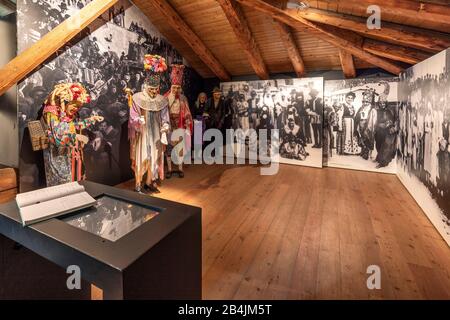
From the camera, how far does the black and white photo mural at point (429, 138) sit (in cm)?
240

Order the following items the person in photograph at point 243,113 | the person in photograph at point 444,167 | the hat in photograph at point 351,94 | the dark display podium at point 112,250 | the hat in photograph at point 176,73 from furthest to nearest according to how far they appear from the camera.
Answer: the person in photograph at point 243,113 < the hat in photograph at point 351,94 < the hat in photograph at point 176,73 < the person in photograph at point 444,167 < the dark display podium at point 112,250

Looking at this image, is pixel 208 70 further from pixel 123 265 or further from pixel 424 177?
pixel 123 265

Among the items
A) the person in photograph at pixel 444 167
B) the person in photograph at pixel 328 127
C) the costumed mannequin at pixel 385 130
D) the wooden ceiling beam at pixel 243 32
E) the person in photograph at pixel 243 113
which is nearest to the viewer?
the person in photograph at pixel 444 167

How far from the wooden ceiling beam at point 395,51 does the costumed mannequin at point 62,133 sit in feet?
13.4

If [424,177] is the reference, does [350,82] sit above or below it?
above

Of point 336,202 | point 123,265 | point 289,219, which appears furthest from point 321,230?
point 123,265

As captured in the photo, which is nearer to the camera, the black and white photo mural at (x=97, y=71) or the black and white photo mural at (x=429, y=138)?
the black and white photo mural at (x=429, y=138)

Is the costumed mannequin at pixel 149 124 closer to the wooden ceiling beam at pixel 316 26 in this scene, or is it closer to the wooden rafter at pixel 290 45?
the wooden ceiling beam at pixel 316 26

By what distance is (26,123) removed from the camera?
291 cm

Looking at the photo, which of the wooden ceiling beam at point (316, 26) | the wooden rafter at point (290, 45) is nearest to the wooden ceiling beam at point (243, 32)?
the wooden ceiling beam at point (316, 26)

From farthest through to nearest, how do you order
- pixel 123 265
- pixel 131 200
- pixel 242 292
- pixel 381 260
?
pixel 381 260
pixel 242 292
pixel 131 200
pixel 123 265

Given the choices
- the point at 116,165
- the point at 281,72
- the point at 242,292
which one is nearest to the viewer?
the point at 242,292
